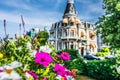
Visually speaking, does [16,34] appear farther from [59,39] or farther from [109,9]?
[59,39]

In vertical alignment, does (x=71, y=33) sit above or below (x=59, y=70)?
above

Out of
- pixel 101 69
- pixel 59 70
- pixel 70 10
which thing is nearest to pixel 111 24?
pixel 101 69

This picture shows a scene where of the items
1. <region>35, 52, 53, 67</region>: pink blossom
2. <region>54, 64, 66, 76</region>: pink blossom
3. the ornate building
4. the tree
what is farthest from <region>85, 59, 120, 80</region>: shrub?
the ornate building

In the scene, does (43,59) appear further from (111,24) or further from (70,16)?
(70,16)

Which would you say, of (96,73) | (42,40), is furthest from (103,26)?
(42,40)

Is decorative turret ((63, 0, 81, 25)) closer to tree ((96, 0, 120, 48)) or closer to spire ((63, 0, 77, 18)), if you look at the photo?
spire ((63, 0, 77, 18))

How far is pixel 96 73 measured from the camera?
29.4 metres

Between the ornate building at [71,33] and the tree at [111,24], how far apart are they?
5600 centimetres

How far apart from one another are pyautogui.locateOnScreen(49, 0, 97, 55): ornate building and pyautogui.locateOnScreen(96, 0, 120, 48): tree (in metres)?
56.0

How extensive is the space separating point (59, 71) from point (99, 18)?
89.2 feet

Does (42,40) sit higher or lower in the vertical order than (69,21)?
lower

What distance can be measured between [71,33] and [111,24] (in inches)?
2360

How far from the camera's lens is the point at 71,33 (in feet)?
299

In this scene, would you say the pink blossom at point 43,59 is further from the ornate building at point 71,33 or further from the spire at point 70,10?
the spire at point 70,10
